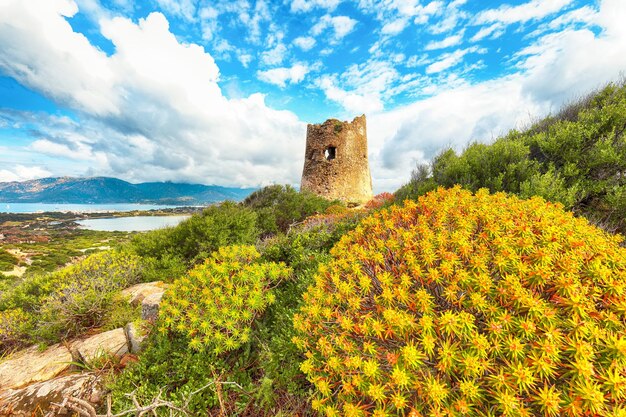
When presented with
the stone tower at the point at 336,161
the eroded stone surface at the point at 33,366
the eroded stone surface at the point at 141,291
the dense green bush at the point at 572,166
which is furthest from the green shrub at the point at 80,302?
the stone tower at the point at 336,161

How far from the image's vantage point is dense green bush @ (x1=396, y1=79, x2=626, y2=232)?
14.1 ft

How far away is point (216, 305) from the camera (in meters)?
2.76

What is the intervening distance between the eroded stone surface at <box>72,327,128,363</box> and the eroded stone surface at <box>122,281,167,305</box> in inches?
36.5

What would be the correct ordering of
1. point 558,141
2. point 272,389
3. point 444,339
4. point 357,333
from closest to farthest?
point 444,339 → point 357,333 → point 272,389 → point 558,141

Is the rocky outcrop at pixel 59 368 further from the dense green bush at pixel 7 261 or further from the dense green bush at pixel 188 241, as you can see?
the dense green bush at pixel 7 261

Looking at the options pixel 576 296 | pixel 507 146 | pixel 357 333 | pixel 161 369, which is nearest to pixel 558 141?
pixel 507 146

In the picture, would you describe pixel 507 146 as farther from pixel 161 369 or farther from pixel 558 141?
pixel 161 369

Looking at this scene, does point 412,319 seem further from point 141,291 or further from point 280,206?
point 280,206

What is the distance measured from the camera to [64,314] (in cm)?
393

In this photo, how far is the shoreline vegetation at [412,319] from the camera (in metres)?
1.31

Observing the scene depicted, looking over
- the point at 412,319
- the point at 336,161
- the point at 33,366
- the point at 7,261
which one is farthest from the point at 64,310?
the point at 7,261

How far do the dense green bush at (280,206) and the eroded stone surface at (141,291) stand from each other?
508 cm

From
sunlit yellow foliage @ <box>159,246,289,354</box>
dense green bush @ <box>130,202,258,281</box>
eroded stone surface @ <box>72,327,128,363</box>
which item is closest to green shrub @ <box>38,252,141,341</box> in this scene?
eroded stone surface @ <box>72,327,128,363</box>

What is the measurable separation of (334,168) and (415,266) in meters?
15.6
